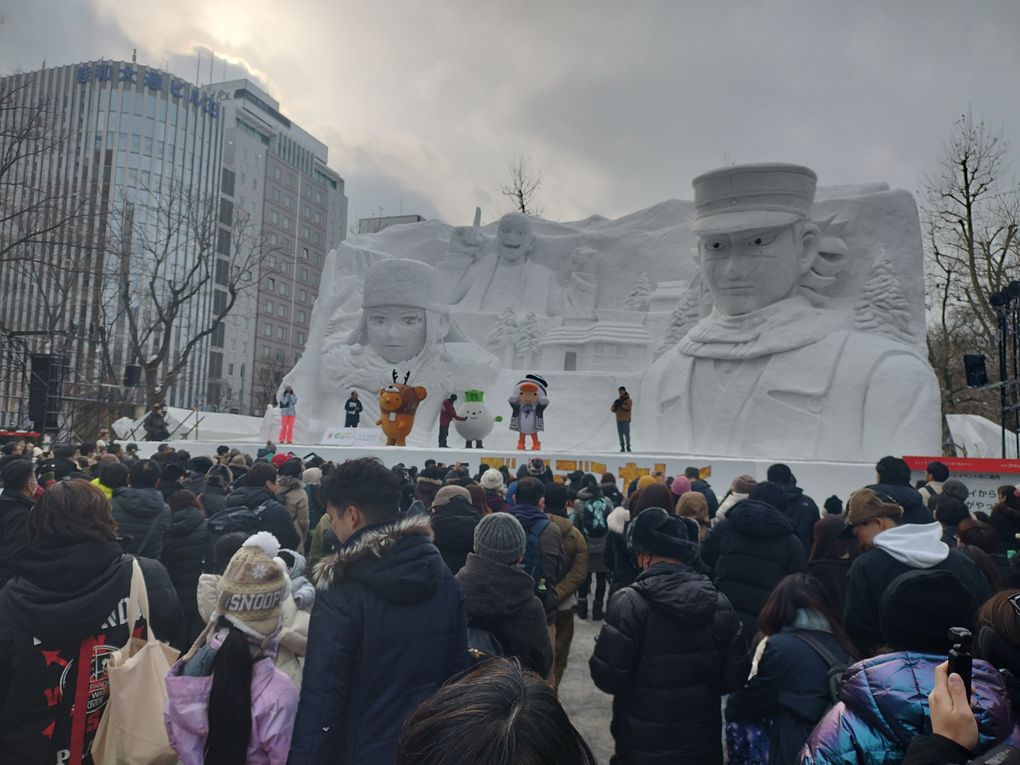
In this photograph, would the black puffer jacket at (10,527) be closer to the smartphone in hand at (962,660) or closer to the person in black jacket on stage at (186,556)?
the person in black jacket on stage at (186,556)

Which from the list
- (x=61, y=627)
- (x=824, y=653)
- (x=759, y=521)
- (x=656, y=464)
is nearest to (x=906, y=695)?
(x=824, y=653)

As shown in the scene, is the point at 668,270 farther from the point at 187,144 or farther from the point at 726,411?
the point at 187,144

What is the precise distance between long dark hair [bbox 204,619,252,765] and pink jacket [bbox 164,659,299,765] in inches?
1.0

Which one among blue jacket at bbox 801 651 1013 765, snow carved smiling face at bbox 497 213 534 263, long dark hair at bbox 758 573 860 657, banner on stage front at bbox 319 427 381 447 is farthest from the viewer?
snow carved smiling face at bbox 497 213 534 263

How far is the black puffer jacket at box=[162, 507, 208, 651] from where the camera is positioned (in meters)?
3.84

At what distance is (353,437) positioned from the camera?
14.0 meters

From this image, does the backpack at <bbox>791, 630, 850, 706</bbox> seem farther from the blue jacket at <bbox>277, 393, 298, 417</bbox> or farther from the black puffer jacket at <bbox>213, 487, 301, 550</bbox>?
the blue jacket at <bbox>277, 393, 298, 417</bbox>

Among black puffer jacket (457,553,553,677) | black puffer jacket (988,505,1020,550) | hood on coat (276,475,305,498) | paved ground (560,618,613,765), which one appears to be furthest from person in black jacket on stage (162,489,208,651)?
black puffer jacket (988,505,1020,550)

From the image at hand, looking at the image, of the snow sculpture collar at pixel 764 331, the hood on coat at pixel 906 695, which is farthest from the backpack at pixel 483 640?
the snow sculpture collar at pixel 764 331

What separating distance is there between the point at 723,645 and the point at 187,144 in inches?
2043

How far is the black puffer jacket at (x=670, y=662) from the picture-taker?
2.63 metres

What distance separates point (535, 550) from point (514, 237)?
55.5 ft

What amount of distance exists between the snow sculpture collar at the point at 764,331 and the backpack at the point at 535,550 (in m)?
9.81

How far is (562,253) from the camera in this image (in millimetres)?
20344
